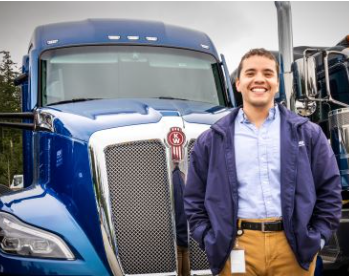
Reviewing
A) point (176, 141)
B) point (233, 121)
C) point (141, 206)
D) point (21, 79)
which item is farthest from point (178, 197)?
point (21, 79)

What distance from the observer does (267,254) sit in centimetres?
268

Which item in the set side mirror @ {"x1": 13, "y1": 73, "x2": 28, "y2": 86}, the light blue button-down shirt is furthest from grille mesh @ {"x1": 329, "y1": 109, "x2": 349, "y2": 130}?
side mirror @ {"x1": 13, "y1": 73, "x2": 28, "y2": 86}

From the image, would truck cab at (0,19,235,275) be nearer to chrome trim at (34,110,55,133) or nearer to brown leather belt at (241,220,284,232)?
chrome trim at (34,110,55,133)

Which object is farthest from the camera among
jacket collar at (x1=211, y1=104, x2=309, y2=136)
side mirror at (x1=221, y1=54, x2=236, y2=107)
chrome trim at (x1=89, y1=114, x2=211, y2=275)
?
side mirror at (x1=221, y1=54, x2=236, y2=107)

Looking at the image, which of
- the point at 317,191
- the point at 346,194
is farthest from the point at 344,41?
the point at 317,191

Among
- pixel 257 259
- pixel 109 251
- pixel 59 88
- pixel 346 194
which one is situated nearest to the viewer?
pixel 257 259

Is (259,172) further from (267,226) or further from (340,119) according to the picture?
(340,119)

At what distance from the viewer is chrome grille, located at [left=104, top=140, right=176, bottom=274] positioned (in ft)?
11.8

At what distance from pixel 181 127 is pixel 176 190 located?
44 centimetres

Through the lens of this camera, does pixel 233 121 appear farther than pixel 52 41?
No

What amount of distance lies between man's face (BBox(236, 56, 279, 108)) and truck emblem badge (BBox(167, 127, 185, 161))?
2.80 ft

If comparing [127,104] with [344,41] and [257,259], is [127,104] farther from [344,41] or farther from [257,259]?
[344,41]

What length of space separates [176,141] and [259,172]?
38.7 inches

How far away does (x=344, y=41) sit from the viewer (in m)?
6.12
